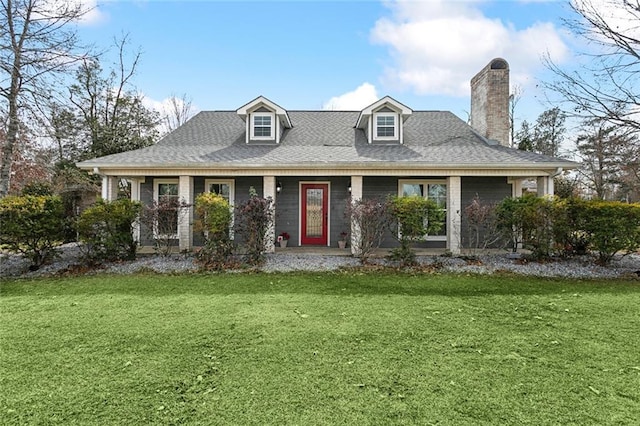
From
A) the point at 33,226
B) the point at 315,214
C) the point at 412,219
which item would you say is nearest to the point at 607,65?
the point at 412,219

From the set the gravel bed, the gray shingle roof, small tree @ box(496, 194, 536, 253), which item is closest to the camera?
the gravel bed

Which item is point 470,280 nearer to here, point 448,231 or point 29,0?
point 448,231

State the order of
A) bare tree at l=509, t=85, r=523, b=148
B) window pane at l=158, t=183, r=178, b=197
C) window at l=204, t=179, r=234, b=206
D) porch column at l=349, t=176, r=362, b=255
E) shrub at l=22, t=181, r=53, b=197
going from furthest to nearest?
bare tree at l=509, t=85, r=523, b=148
shrub at l=22, t=181, r=53, b=197
window pane at l=158, t=183, r=178, b=197
window at l=204, t=179, r=234, b=206
porch column at l=349, t=176, r=362, b=255

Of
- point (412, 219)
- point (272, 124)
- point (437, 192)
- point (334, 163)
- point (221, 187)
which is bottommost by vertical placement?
point (412, 219)

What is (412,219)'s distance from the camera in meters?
9.00

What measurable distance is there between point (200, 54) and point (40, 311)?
1106 centimetres

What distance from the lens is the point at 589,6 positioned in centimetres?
1009

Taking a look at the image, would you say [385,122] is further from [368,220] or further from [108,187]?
[108,187]

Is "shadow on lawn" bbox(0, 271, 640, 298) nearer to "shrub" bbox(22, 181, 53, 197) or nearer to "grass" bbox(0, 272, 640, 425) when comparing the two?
"grass" bbox(0, 272, 640, 425)

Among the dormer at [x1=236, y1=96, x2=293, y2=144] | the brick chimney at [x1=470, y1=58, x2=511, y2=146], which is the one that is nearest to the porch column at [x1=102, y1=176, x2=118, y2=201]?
the dormer at [x1=236, y1=96, x2=293, y2=144]

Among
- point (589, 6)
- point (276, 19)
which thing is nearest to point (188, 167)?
point (276, 19)

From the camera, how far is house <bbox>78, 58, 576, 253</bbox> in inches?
411

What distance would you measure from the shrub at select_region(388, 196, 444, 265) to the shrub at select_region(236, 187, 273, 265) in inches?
134

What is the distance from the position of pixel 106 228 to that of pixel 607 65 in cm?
1549
